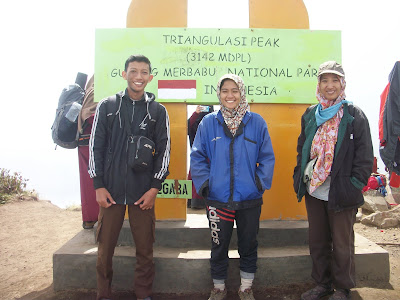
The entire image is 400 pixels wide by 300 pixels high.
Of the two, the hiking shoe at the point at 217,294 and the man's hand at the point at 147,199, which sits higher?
the man's hand at the point at 147,199

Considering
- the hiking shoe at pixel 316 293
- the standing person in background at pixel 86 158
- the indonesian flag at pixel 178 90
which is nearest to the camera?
the hiking shoe at pixel 316 293

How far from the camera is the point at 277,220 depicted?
4.36 meters

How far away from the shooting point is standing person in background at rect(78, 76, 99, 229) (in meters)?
4.49

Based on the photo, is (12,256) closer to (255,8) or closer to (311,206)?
(311,206)

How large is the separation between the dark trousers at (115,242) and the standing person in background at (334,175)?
152 centimetres

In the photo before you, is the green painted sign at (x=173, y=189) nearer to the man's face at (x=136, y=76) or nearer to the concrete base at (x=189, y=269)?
the concrete base at (x=189, y=269)

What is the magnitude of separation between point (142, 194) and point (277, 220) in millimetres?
2023

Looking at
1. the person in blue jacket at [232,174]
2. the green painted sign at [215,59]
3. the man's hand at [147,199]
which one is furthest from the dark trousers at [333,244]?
the green painted sign at [215,59]

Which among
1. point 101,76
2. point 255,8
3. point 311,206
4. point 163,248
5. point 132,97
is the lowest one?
point 163,248

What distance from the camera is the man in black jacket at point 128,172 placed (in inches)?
121

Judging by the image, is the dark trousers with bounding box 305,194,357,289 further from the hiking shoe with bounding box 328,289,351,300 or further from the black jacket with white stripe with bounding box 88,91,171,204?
the black jacket with white stripe with bounding box 88,91,171,204

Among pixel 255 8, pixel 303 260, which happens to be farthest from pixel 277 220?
pixel 255 8

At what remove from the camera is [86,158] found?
460 centimetres

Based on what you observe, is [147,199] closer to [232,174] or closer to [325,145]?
[232,174]
